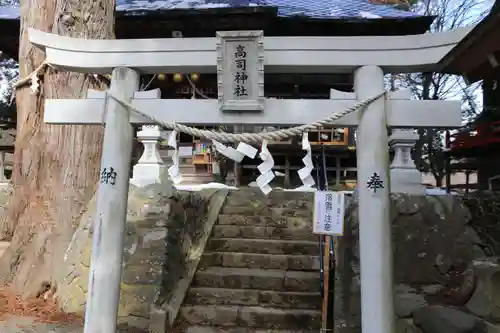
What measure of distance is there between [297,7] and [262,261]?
23.7 feet

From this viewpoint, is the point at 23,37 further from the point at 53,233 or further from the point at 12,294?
the point at 12,294

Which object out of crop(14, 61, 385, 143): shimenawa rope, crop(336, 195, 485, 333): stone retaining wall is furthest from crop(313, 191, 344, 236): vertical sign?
crop(14, 61, 385, 143): shimenawa rope

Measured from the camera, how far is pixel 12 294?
17.9 feet

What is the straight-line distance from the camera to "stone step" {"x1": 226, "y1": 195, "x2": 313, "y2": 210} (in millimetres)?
7855

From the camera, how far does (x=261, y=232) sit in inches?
276

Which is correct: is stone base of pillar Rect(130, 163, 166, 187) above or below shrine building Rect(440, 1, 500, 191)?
below

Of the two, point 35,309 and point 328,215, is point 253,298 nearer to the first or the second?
point 328,215

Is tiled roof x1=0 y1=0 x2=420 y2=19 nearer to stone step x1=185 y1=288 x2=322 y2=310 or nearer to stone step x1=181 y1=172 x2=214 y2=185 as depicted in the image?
stone step x1=181 y1=172 x2=214 y2=185

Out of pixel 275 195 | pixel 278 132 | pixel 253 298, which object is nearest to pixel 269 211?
pixel 275 195

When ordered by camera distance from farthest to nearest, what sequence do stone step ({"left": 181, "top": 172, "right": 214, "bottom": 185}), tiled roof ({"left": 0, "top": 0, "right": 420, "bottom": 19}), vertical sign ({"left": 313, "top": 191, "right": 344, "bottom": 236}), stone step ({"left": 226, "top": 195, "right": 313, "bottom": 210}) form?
stone step ({"left": 181, "top": 172, "right": 214, "bottom": 185})
tiled roof ({"left": 0, "top": 0, "right": 420, "bottom": 19})
stone step ({"left": 226, "top": 195, "right": 313, "bottom": 210})
vertical sign ({"left": 313, "top": 191, "right": 344, "bottom": 236})

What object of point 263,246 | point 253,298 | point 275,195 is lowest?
point 253,298

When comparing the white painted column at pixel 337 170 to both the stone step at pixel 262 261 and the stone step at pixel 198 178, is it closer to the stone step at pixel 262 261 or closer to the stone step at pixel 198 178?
the stone step at pixel 198 178

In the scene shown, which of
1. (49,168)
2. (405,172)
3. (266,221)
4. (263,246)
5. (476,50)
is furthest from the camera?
(266,221)

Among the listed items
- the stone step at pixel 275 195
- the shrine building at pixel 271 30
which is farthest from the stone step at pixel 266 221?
the shrine building at pixel 271 30
